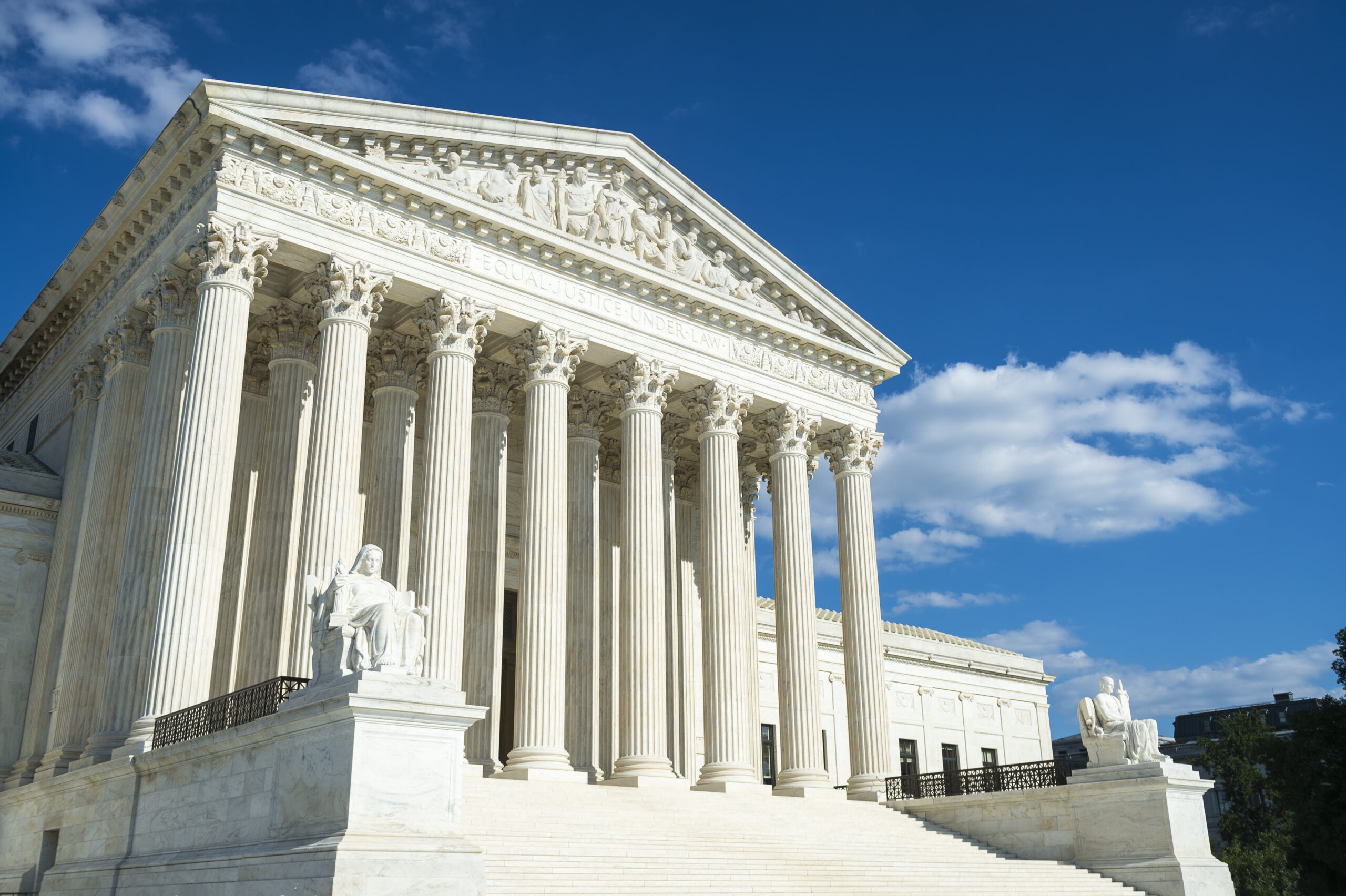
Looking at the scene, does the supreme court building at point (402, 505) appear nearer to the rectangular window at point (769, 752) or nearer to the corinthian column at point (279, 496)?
the corinthian column at point (279, 496)

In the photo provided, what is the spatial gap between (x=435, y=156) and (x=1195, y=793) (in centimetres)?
2489

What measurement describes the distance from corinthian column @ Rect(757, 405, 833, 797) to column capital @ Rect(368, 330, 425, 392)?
37.7ft

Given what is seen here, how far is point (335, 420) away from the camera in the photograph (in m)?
26.7

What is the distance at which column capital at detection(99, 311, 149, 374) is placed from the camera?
29234 mm

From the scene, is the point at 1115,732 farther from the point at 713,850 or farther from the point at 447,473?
the point at 447,473

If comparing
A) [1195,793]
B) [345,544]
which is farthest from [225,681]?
[1195,793]

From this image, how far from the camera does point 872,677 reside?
119 feet

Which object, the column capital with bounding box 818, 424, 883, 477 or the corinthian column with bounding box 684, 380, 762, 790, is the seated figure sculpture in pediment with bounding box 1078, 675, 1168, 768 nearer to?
the corinthian column with bounding box 684, 380, 762, 790

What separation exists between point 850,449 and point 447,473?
1584cm

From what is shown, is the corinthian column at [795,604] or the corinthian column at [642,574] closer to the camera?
the corinthian column at [642,574]

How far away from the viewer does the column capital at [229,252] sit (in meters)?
25.9

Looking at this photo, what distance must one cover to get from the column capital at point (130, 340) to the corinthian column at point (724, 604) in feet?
51.3

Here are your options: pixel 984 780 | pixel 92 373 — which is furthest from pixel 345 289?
pixel 984 780

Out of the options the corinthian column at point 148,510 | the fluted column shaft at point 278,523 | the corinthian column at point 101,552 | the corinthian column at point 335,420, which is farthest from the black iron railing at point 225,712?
the fluted column shaft at point 278,523
